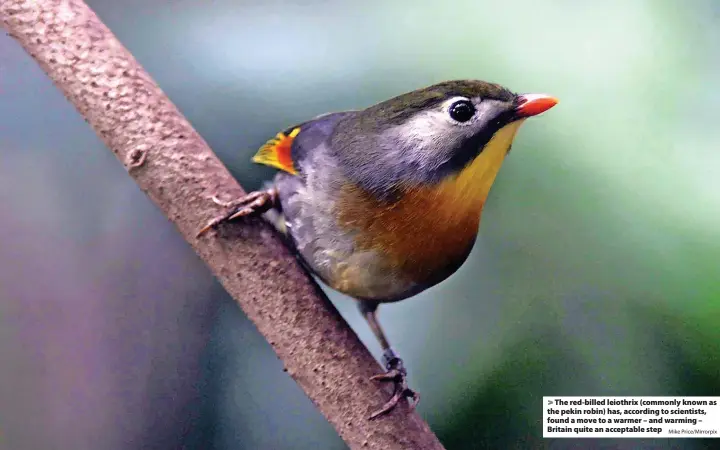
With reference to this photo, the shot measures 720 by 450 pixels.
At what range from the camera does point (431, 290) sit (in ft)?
4.00

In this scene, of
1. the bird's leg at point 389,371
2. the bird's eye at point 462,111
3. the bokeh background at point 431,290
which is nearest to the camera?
the bird's eye at point 462,111

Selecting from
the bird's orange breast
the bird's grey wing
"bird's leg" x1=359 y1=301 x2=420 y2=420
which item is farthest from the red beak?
"bird's leg" x1=359 y1=301 x2=420 y2=420

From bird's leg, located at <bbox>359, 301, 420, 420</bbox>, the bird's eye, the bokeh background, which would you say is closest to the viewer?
the bird's eye

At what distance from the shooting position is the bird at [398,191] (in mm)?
935

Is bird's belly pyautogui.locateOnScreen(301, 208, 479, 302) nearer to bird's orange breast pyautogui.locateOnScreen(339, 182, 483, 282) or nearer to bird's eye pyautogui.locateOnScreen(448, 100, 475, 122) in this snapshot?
bird's orange breast pyautogui.locateOnScreen(339, 182, 483, 282)

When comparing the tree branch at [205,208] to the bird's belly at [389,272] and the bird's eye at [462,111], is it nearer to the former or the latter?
the bird's belly at [389,272]

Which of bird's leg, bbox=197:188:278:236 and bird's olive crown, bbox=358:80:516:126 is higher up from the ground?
bird's leg, bbox=197:188:278:236

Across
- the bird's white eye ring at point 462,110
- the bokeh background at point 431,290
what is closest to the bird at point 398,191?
the bird's white eye ring at point 462,110

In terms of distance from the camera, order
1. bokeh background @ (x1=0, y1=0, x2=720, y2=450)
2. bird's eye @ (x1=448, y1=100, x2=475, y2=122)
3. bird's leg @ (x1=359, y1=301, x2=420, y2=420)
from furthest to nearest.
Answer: bokeh background @ (x1=0, y1=0, x2=720, y2=450) < bird's leg @ (x1=359, y1=301, x2=420, y2=420) < bird's eye @ (x1=448, y1=100, x2=475, y2=122)

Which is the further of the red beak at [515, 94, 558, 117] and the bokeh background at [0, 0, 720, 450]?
the bokeh background at [0, 0, 720, 450]

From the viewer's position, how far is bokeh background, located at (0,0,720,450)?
3.85 ft

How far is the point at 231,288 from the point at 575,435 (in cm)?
77

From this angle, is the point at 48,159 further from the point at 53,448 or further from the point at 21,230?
the point at 53,448

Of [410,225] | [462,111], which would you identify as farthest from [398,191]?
[462,111]
